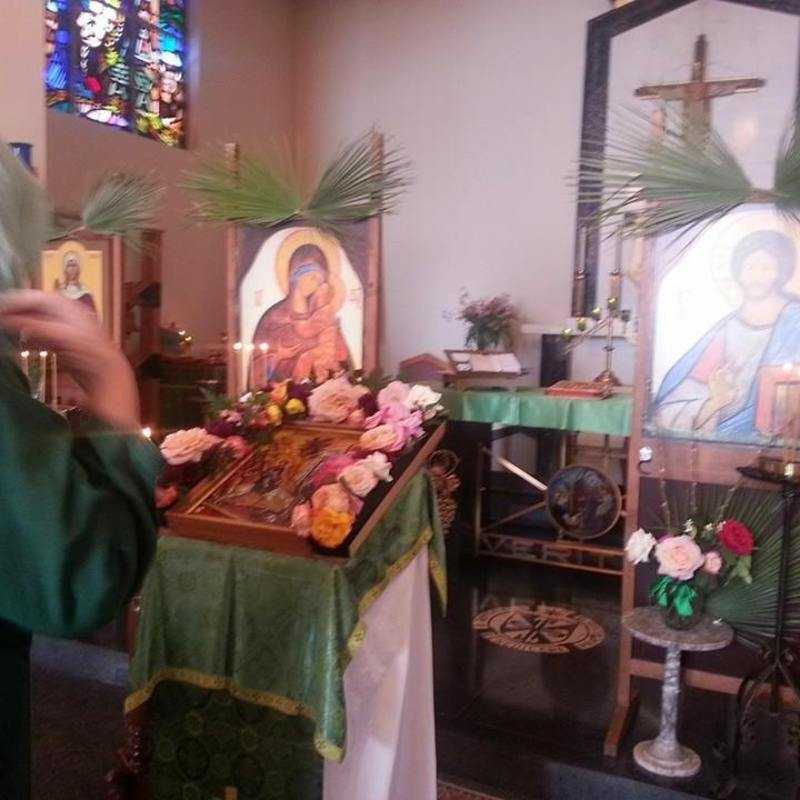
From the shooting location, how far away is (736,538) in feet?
8.55

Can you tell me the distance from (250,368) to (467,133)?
591cm

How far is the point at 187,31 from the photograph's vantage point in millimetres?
8375

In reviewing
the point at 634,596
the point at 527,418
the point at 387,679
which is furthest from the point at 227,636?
the point at 527,418

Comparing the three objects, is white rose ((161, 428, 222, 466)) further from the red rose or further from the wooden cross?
the wooden cross

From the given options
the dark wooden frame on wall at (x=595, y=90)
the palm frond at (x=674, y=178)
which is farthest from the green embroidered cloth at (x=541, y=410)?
the dark wooden frame on wall at (x=595, y=90)

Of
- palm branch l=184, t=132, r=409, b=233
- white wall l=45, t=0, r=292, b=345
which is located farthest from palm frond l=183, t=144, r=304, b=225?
white wall l=45, t=0, r=292, b=345

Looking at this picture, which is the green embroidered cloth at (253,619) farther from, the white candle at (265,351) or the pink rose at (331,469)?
the white candle at (265,351)

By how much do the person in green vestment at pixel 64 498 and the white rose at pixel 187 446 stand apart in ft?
3.93

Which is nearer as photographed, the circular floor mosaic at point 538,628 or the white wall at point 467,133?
the circular floor mosaic at point 538,628

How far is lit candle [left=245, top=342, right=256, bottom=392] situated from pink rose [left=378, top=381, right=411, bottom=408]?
0.83 meters

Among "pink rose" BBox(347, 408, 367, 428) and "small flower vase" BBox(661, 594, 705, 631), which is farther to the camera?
"small flower vase" BBox(661, 594, 705, 631)

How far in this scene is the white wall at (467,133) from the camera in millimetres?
8016

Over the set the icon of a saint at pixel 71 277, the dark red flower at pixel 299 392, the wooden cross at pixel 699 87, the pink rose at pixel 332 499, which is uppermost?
the wooden cross at pixel 699 87

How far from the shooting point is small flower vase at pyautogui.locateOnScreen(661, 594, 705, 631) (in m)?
2.63
